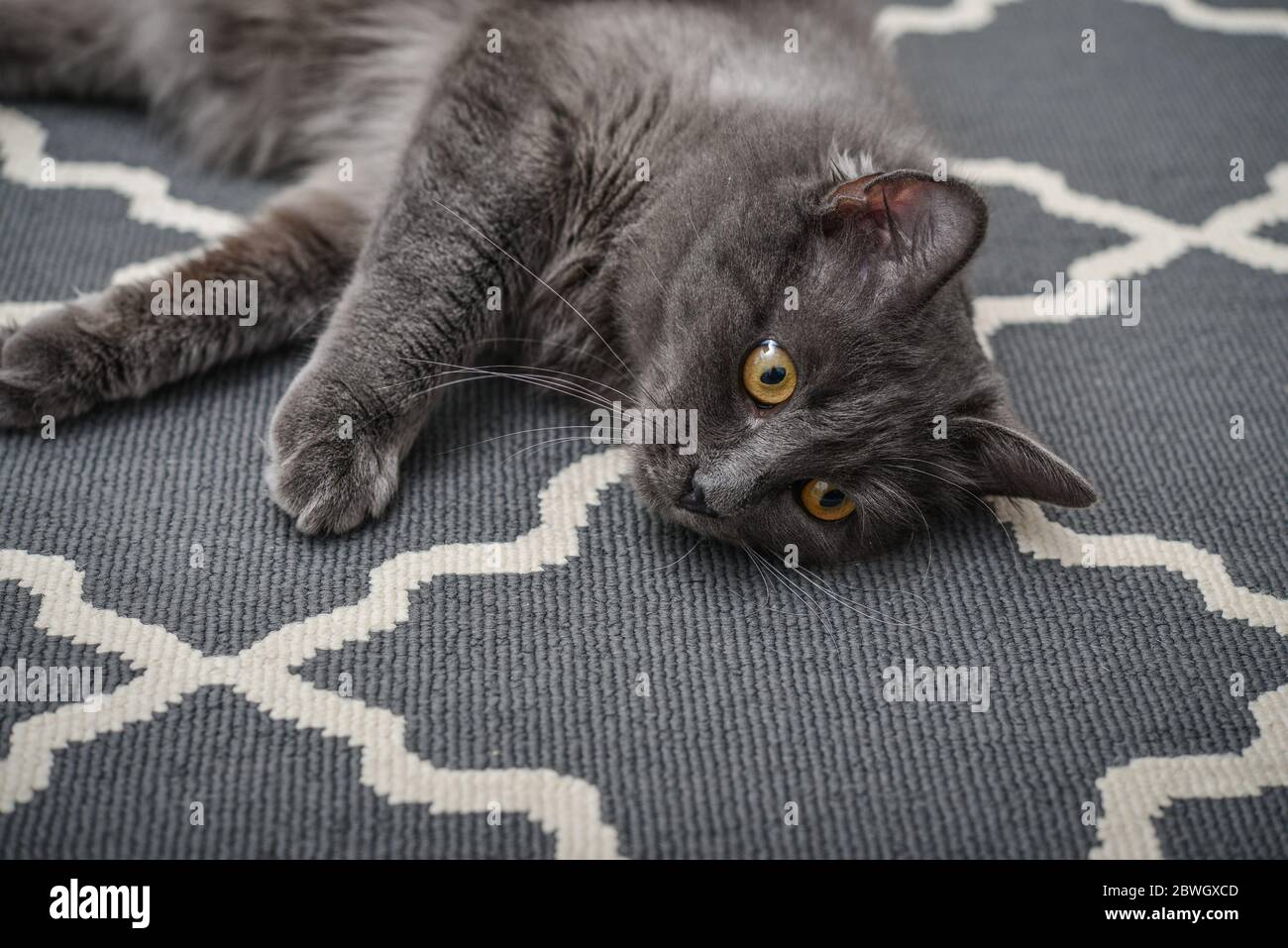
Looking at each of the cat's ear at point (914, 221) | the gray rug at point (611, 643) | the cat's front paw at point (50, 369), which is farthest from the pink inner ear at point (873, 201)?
the cat's front paw at point (50, 369)

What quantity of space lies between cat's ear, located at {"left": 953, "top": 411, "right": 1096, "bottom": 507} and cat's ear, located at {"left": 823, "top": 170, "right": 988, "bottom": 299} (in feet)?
0.58

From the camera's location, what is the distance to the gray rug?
0.95 m

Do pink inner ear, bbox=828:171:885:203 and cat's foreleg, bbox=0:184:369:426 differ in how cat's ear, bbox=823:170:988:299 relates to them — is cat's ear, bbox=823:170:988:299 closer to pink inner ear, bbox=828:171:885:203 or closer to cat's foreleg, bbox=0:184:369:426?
pink inner ear, bbox=828:171:885:203

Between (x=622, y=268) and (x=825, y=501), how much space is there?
0.40 m

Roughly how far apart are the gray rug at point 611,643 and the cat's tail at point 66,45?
319 millimetres

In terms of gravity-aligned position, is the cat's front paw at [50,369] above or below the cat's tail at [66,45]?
below

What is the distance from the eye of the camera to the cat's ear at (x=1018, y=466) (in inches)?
43.6

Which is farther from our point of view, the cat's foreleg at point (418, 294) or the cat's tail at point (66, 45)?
the cat's tail at point (66, 45)

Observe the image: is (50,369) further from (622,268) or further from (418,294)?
(622,268)

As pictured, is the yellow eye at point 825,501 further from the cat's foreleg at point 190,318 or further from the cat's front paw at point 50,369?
the cat's front paw at point 50,369

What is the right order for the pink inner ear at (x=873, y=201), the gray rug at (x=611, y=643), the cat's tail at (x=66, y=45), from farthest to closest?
1. the cat's tail at (x=66, y=45)
2. the pink inner ear at (x=873, y=201)
3. the gray rug at (x=611, y=643)

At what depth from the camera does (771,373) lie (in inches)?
44.3

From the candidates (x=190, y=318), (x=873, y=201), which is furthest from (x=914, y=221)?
(x=190, y=318)

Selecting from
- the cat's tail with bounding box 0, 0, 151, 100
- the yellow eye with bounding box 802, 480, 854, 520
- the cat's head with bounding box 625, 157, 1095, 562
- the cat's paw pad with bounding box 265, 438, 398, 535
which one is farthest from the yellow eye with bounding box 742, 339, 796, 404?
the cat's tail with bounding box 0, 0, 151, 100
